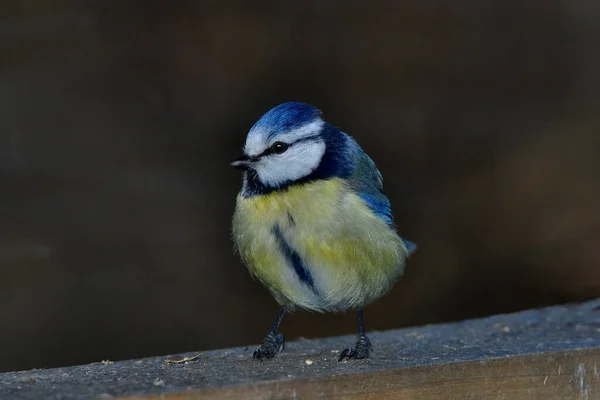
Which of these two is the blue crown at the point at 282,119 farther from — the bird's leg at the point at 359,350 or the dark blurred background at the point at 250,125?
the dark blurred background at the point at 250,125

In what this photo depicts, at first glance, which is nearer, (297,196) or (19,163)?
(297,196)

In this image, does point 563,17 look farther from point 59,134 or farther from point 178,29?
point 59,134

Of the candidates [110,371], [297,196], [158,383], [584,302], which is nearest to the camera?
[158,383]

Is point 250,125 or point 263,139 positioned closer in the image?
point 263,139

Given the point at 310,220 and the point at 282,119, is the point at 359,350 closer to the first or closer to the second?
the point at 310,220

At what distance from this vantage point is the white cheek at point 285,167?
8.75 ft

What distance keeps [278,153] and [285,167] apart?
4 cm

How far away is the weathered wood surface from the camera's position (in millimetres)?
2088

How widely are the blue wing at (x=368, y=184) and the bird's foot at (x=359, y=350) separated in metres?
0.34

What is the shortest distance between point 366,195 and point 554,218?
4.29 ft

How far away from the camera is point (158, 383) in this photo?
2.11 meters

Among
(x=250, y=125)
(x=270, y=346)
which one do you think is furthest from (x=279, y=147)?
(x=250, y=125)

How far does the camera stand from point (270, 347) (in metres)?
2.58

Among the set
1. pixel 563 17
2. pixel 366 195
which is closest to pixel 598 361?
pixel 366 195
